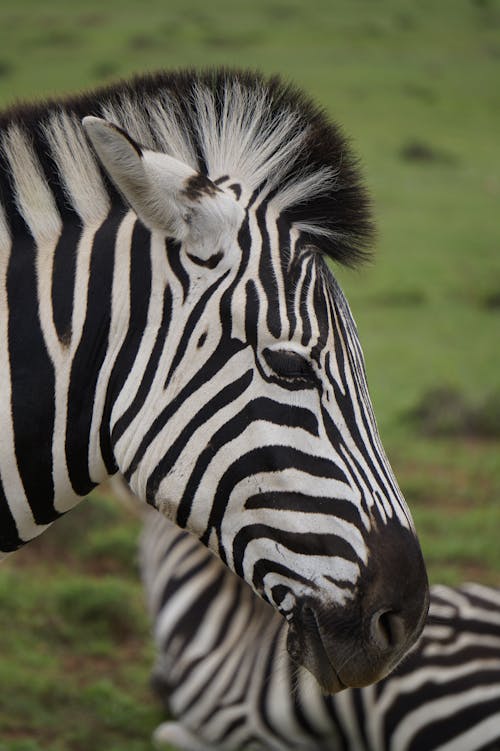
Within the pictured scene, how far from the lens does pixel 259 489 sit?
239cm

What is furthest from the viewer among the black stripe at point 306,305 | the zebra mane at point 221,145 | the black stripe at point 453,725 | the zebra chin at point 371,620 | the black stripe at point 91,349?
the black stripe at point 453,725

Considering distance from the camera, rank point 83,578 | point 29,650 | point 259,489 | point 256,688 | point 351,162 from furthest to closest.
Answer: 1. point 83,578
2. point 29,650
3. point 256,688
4. point 351,162
5. point 259,489

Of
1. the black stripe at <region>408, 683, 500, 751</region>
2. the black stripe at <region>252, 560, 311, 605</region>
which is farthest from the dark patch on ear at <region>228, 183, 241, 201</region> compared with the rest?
the black stripe at <region>408, 683, 500, 751</region>

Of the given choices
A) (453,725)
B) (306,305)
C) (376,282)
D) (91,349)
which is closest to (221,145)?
(306,305)

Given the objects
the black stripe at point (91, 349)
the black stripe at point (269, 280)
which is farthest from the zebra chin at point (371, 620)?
the black stripe at point (91, 349)

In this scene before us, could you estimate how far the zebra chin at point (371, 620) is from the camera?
2322 mm

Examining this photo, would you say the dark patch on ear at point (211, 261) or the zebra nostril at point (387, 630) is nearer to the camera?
the zebra nostril at point (387, 630)

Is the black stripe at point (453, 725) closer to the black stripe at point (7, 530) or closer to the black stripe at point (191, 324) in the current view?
the black stripe at point (7, 530)

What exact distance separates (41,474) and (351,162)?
47.4 inches

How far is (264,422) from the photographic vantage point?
2.39 meters

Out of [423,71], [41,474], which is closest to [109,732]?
[41,474]

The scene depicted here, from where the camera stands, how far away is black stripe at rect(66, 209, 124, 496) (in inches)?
101

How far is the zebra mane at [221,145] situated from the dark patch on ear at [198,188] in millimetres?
220

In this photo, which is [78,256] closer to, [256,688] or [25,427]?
[25,427]
